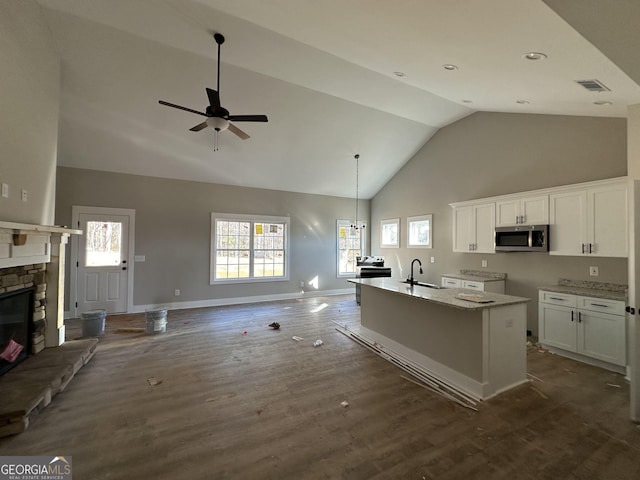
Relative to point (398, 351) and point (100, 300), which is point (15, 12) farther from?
point (398, 351)

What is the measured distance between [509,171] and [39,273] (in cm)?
706

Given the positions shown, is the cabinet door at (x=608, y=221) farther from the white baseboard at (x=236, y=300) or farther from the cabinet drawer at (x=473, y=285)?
the white baseboard at (x=236, y=300)

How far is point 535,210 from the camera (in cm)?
424

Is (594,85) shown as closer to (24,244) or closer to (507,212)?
(507,212)

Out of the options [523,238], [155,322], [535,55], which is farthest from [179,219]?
[523,238]

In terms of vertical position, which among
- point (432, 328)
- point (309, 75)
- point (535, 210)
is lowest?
point (432, 328)

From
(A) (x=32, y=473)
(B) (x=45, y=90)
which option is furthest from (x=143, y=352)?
(B) (x=45, y=90)

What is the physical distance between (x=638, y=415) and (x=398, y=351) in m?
2.07

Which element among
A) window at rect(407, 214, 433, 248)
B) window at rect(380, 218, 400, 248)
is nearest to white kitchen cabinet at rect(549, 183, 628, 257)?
window at rect(407, 214, 433, 248)

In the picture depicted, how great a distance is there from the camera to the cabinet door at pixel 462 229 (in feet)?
17.2

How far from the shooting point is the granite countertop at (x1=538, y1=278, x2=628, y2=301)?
3311 mm

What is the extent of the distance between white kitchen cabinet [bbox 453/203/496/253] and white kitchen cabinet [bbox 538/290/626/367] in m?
1.30

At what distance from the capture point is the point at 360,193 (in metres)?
8.14

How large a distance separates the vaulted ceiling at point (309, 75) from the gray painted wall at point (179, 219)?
13.3 inches
